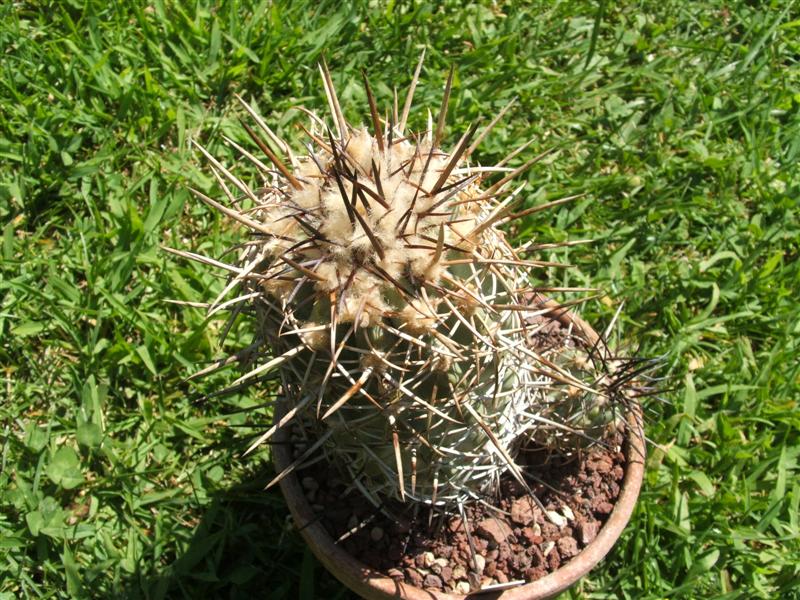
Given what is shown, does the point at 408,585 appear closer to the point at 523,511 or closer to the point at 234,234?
the point at 523,511

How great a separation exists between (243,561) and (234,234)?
1.19 metres

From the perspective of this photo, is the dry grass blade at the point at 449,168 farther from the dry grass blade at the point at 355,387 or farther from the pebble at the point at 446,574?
the pebble at the point at 446,574

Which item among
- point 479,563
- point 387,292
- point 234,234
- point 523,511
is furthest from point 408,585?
point 234,234

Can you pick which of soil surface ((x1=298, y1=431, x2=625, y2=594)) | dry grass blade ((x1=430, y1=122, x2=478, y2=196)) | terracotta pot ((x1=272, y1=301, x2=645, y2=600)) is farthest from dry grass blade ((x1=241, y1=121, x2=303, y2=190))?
soil surface ((x1=298, y1=431, x2=625, y2=594))

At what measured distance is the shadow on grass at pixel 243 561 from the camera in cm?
259

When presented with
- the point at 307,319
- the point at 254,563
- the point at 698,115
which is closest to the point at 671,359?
the point at 698,115

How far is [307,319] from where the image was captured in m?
1.56

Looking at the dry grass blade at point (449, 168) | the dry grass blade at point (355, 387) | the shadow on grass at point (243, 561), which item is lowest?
the shadow on grass at point (243, 561)

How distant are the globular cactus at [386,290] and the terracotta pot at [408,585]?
0.41 metres

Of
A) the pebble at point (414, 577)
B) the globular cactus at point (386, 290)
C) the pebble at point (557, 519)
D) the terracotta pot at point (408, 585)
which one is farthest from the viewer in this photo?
the pebble at point (557, 519)

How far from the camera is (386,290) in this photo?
1496mm

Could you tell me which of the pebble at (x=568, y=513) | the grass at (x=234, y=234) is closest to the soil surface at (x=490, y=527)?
the pebble at (x=568, y=513)

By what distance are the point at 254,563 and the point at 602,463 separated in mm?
1144

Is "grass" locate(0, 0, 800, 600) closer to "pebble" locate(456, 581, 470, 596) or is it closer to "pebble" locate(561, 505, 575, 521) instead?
"pebble" locate(561, 505, 575, 521)
